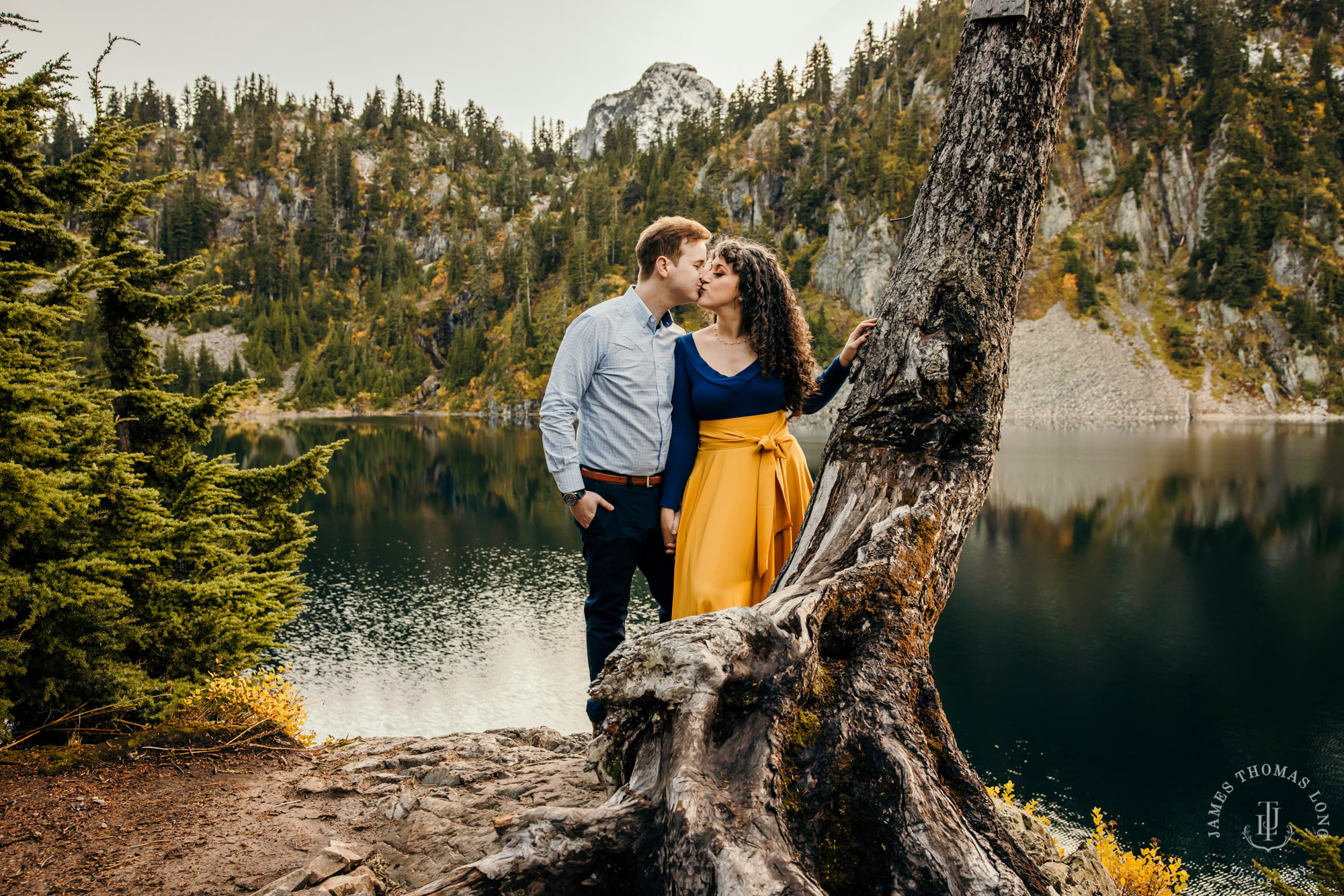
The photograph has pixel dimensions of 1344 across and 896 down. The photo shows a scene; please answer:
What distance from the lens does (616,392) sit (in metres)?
3.62

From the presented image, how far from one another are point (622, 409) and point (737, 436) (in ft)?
2.02

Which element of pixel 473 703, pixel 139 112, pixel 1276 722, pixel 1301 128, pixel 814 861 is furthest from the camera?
pixel 139 112

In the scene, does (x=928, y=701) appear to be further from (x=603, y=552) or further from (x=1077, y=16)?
(x=1077, y=16)

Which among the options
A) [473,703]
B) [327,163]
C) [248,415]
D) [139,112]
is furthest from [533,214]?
[473,703]

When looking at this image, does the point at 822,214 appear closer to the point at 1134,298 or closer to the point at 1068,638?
the point at 1134,298

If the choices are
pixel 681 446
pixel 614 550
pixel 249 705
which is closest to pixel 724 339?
pixel 681 446

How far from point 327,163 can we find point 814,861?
485ft

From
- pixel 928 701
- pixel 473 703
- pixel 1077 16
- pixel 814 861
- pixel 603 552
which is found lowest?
pixel 473 703

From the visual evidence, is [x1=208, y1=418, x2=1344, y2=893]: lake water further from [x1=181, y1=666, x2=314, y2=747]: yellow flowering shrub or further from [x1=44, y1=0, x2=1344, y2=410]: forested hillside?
[x1=44, y1=0, x2=1344, y2=410]: forested hillside

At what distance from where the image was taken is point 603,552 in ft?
11.8

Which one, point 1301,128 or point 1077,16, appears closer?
point 1077,16

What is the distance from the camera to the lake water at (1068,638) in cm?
1230

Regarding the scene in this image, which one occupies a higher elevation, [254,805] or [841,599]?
[841,599]

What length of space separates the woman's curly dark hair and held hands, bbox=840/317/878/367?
165 mm
